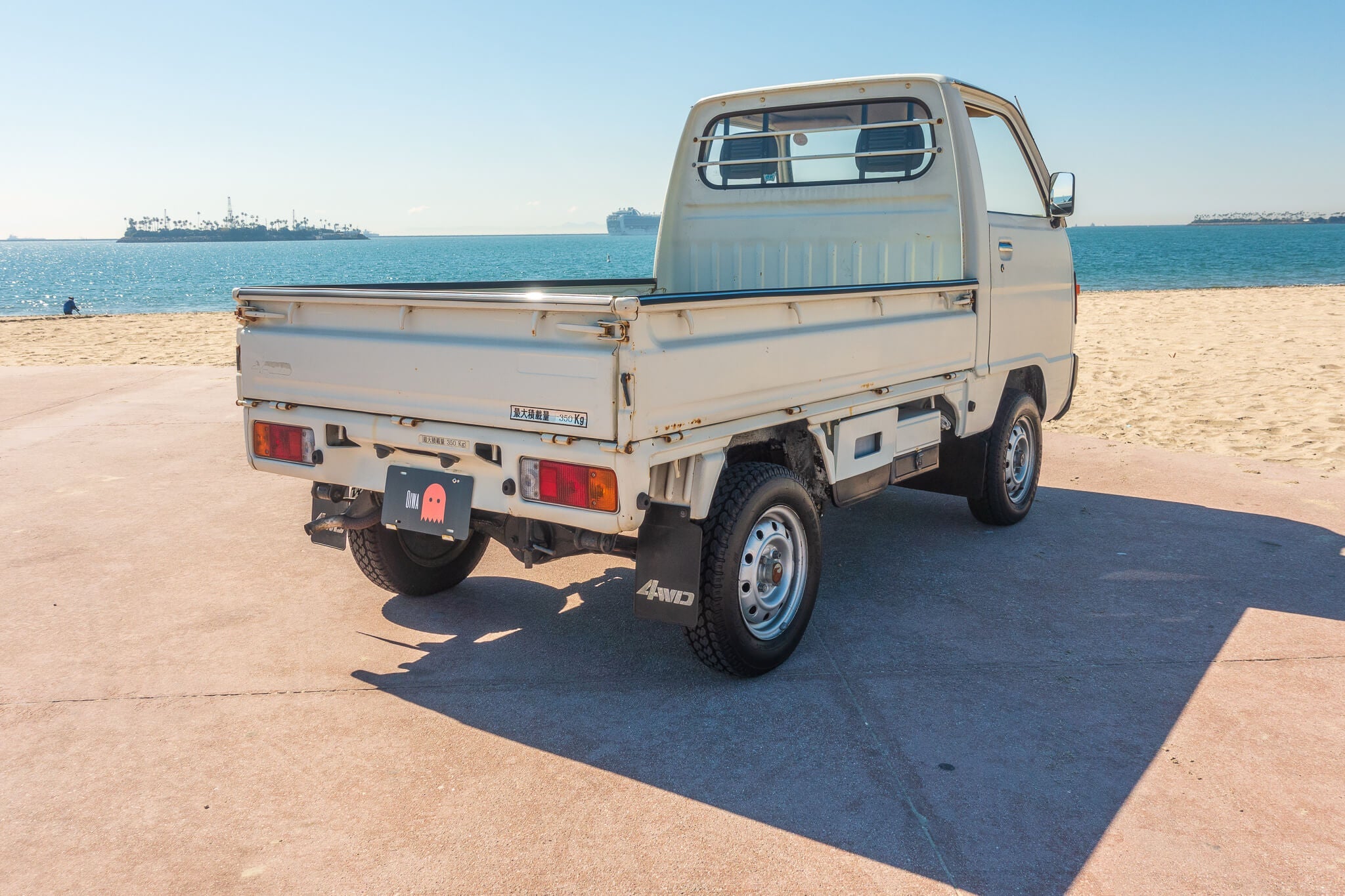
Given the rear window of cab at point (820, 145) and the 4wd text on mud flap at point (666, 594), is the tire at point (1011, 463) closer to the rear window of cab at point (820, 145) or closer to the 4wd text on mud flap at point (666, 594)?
the rear window of cab at point (820, 145)

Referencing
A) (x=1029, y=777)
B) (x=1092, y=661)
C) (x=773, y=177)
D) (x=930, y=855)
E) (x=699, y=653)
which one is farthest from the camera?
(x=773, y=177)

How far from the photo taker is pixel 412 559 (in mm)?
4852

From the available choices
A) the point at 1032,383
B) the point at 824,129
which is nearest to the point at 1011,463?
the point at 1032,383

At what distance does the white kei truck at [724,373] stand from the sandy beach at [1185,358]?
3528 millimetres

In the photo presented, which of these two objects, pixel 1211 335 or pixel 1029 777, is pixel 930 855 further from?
pixel 1211 335

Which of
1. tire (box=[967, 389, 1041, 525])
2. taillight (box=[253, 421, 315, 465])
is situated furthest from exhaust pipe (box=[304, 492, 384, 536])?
tire (box=[967, 389, 1041, 525])

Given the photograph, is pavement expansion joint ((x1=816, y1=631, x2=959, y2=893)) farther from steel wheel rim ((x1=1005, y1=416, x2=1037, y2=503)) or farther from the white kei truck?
steel wheel rim ((x1=1005, y1=416, x2=1037, y2=503))

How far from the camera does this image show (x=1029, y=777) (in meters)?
3.27

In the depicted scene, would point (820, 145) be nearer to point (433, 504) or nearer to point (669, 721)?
point (433, 504)

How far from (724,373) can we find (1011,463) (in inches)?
128

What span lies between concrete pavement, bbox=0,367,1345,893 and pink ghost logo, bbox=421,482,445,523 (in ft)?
2.33

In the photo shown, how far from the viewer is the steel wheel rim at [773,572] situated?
399cm

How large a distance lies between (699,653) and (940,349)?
2120 mm

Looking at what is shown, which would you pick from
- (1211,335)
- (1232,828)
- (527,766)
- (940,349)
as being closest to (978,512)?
(940,349)
